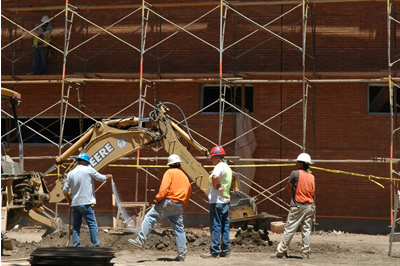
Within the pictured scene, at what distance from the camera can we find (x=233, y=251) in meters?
12.7

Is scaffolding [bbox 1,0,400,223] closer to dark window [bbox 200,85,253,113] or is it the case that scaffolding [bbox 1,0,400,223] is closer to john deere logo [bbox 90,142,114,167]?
dark window [bbox 200,85,253,113]

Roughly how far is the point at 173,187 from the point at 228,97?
726 cm

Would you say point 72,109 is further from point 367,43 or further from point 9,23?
point 367,43

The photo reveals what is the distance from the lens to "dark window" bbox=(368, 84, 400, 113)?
1728 cm

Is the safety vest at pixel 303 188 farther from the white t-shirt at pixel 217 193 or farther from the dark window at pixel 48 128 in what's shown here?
the dark window at pixel 48 128

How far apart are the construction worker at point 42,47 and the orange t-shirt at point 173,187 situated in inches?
335

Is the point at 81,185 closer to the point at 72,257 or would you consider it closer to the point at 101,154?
the point at 101,154

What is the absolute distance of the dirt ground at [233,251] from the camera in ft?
37.1

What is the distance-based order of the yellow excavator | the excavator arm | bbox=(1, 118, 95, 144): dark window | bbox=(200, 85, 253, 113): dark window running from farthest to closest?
bbox=(1, 118, 95, 144): dark window
bbox=(200, 85, 253, 113): dark window
the excavator arm
the yellow excavator


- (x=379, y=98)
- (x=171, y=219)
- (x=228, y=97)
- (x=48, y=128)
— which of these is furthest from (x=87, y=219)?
(x=379, y=98)

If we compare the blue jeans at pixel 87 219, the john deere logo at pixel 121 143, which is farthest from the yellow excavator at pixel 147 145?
the blue jeans at pixel 87 219

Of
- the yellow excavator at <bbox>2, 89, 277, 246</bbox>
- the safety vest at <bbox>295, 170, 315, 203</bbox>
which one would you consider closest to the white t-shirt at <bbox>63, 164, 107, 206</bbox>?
the yellow excavator at <bbox>2, 89, 277, 246</bbox>

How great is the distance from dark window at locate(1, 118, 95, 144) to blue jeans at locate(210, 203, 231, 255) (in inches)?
316

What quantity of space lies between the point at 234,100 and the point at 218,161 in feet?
20.0
